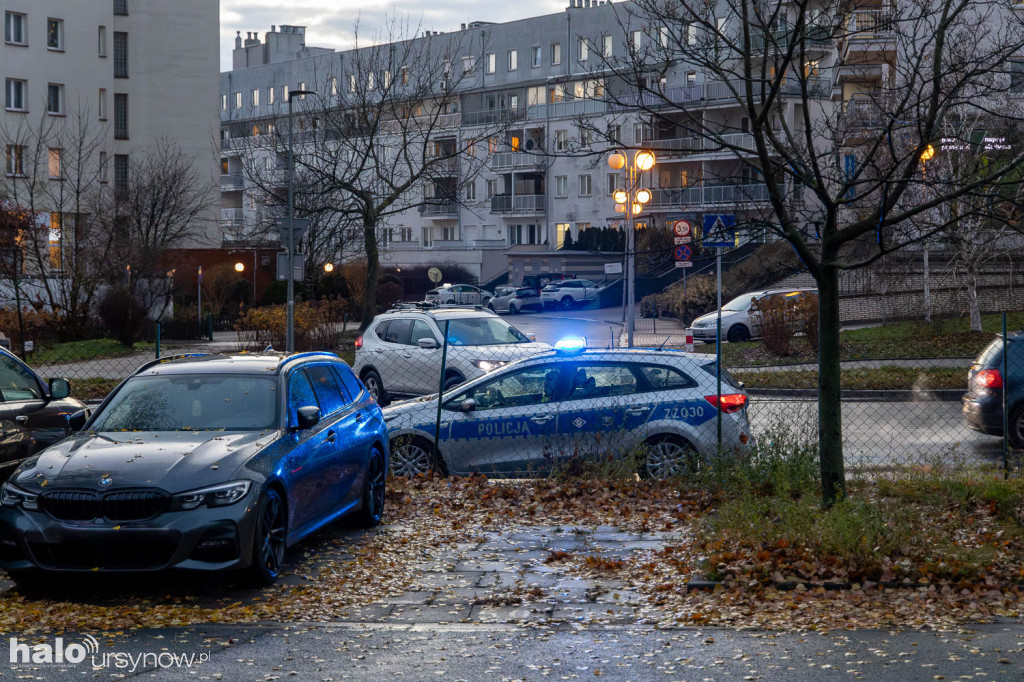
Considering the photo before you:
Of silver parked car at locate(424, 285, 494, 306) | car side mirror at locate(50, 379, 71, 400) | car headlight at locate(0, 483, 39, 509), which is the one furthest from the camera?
silver parked car at locate(424, 285, 494, 306)

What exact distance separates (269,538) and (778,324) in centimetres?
2055

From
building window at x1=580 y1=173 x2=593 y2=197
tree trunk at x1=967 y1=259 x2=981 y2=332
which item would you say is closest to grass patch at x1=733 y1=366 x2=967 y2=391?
tree trunk at x1=967 y1=259 x2=981 y2=332

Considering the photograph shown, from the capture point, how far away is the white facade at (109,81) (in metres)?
53.7

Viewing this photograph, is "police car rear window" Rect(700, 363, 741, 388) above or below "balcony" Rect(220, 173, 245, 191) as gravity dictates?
below

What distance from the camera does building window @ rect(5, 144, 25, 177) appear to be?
44.5 m

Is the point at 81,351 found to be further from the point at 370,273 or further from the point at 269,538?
the point at 269,538

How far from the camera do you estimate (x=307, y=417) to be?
8625mm

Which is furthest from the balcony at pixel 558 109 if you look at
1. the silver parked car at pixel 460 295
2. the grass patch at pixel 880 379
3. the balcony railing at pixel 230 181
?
the grass patch at pixel 880 379

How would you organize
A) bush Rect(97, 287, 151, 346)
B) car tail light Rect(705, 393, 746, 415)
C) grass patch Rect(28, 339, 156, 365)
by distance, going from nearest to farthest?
1. car tail light Rect(705, 393, 746, 415)
2. grass patch Rect(28, 339, 156, 365)
3. bush Rect(97, 287, 151, 346)

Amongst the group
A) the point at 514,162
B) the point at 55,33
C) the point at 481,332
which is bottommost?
the point at 481,332

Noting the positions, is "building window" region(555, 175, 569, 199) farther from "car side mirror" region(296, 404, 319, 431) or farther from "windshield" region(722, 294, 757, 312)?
"car side mirror" region(296, 404, 319, 431)

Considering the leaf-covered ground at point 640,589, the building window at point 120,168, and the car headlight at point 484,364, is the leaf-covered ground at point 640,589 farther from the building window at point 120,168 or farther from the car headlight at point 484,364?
the building window at point 120,168

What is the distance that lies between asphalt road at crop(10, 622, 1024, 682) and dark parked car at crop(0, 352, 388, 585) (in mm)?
719

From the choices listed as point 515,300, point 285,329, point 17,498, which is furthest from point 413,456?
point 515,300
